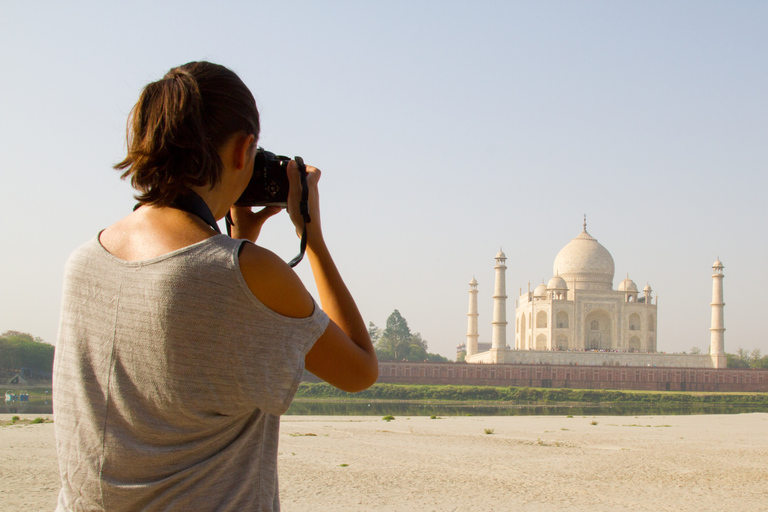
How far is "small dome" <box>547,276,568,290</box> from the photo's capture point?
45812 mm

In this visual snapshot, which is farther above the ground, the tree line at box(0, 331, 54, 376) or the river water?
the tree line at box(0, 331, 54, 376)

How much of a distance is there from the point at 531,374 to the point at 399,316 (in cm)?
2713

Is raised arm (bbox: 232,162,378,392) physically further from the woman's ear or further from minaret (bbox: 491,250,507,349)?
minaret (bbox: 491,250,507,349)

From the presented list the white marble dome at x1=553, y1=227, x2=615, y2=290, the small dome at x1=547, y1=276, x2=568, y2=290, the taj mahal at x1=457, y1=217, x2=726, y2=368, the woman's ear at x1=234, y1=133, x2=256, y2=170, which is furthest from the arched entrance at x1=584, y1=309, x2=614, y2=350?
the woman's ear at x1=234, y1=133, x2=256, y2=170

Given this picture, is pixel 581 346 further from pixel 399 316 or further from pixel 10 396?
pixel 10 396

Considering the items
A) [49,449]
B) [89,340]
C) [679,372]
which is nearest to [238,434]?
[89,340]

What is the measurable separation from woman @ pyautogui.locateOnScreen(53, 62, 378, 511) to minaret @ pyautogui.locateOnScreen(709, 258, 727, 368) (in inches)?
1805

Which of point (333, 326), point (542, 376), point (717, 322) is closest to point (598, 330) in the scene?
point (717, 322)

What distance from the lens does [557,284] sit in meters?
45.9

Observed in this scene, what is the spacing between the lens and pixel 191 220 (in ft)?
3.56

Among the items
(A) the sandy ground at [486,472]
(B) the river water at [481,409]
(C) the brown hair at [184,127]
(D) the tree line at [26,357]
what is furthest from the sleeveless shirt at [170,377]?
(D) the tree line at [26,357]

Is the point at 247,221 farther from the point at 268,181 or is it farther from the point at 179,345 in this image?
the point at 179,345

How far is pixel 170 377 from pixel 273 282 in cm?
19

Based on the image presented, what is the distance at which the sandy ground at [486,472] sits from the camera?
6777 mm
